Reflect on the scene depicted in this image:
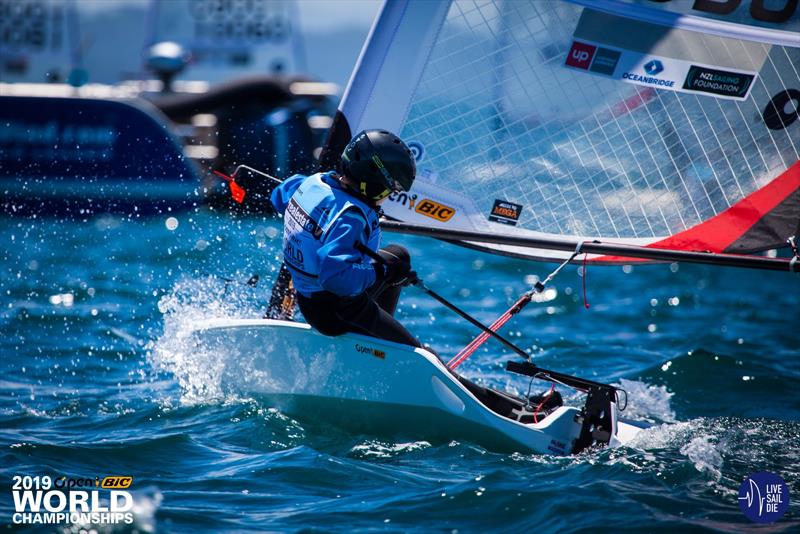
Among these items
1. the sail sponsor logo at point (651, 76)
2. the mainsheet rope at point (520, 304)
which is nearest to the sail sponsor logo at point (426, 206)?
the mainsheet rope at point (520, 304)

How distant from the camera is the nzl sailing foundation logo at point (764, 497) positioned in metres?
2.99

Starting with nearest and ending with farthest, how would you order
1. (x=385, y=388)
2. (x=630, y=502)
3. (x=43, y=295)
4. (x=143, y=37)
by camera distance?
(x=630, y=502), (x=385, y=388), (x=43, y=295), (x=143, y=37)

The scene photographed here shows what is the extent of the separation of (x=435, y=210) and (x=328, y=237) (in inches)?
30.7

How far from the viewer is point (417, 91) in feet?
13.1

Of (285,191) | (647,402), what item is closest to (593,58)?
(285,191)

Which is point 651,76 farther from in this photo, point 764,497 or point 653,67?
point 764,497

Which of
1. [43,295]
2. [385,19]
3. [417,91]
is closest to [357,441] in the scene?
[417,91]

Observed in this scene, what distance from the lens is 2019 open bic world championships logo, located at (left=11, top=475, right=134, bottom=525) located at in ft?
9.28

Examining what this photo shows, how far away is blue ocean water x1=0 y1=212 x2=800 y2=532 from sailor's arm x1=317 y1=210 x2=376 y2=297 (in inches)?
25.6

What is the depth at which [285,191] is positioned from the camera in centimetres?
394

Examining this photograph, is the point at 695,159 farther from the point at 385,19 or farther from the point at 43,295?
the point at 43,295

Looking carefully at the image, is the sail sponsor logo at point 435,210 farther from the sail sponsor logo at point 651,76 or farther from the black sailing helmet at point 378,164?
the sail sponsor logo at point 651,76

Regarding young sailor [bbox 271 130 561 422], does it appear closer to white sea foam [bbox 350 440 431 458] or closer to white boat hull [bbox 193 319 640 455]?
white boat hull [bbox 193 319 640 455]

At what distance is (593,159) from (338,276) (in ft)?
4.54
